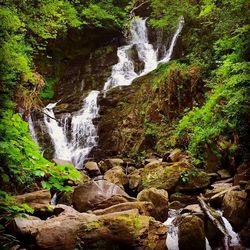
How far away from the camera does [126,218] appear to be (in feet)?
20.4

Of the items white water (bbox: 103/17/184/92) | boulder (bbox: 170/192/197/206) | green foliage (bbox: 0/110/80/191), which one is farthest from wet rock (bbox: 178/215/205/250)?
white water (bbox: 103/17/184/92)

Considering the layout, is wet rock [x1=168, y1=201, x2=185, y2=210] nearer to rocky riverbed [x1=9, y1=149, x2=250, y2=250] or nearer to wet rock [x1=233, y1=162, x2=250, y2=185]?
rocky riverbed [x1=9, y1=149, x2=250, y2=250]

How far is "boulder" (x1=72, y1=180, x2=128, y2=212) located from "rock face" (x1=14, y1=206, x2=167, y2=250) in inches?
71.6

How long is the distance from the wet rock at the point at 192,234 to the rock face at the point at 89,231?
461 millimetres

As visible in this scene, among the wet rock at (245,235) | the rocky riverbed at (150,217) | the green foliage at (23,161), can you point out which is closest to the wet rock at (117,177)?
the rocky riverbed at (150,217)

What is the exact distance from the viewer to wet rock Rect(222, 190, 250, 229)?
695 cm

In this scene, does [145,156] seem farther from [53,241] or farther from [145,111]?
[53,241]

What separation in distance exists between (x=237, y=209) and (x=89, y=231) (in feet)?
Answer: 10.2

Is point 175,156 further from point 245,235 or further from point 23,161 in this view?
point 23,161

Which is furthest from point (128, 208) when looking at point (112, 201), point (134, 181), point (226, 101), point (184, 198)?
point (226, 101)

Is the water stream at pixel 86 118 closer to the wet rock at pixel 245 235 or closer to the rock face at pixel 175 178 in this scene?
the rock face at pixel 175 178

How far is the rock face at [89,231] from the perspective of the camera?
5.95 meters

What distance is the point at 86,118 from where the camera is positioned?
53.9ft

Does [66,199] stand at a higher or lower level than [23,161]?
lower
